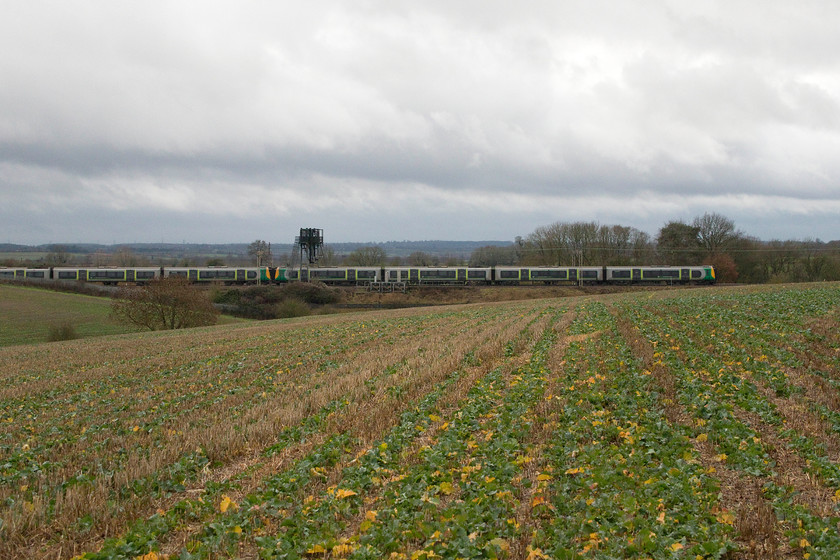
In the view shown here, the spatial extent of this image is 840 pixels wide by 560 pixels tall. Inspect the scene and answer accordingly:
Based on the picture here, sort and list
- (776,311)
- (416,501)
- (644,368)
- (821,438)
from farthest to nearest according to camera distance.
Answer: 1. (776,311)
2. (644,368)
3. (821,438)
4. (416,501)

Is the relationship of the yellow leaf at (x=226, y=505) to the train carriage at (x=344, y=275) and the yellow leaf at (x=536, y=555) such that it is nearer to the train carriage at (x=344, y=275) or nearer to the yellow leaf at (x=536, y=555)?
the yellow leaf at (x=536, y=555)

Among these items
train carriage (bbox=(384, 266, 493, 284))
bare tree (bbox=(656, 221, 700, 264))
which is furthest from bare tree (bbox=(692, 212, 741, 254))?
train carriage (bbox=(384, 266, 493, 284))

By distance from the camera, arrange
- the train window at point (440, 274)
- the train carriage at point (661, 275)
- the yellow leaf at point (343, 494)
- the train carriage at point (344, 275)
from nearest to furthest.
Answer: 1. the yellow leaf at point (343, 494)
2. the train carriage at point (661, 275)
3. the train window at point (440, 274)
4. the train carriage at point (344, 275)

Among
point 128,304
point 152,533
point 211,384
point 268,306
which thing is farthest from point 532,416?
point 268,306

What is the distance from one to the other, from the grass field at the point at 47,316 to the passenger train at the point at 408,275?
468 inches

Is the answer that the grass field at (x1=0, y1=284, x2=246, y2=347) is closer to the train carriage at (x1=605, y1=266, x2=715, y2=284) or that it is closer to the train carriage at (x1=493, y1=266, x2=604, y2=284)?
the train carriage at (x1=493, y1=266, x2=604, y2=284)

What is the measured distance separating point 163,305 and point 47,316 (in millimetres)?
20672

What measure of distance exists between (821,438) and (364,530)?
265 inches

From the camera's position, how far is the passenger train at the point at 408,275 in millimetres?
88750

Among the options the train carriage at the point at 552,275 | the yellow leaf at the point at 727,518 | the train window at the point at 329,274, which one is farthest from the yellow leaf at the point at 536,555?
the train window at the point at 329,274

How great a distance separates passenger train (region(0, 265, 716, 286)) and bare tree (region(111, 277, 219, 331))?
114 feet

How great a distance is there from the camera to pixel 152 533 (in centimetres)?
653

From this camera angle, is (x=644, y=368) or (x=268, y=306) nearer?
(x=644, y=368)

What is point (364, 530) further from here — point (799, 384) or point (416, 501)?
point (799, 384)
